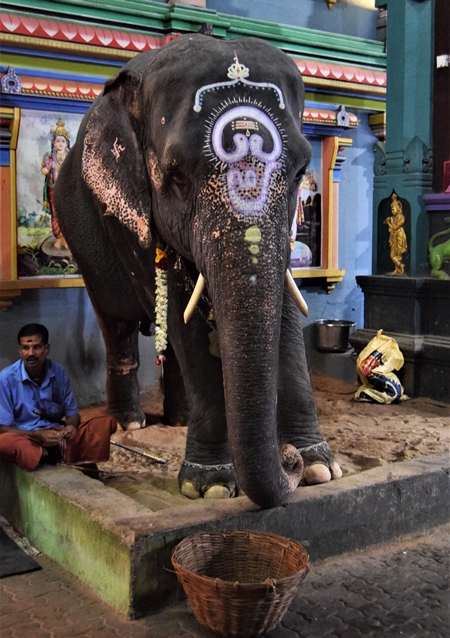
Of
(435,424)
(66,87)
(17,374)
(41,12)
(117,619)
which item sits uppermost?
(41,12)

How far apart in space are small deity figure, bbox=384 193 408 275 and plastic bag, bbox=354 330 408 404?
0.68 metres

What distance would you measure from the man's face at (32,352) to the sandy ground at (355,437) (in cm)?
70

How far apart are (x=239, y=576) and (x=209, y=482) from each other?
0.63 m

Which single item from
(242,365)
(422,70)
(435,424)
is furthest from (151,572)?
(422,70)

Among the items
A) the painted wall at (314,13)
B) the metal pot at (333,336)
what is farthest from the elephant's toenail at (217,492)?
the painted wall at (314,13)

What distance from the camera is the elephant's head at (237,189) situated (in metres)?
3.17

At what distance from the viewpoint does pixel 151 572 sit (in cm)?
329

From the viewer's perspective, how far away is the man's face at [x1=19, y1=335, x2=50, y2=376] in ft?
14.5

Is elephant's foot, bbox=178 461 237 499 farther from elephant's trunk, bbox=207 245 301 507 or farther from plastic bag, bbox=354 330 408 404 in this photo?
plastic bag, bbox=354 330 408 404

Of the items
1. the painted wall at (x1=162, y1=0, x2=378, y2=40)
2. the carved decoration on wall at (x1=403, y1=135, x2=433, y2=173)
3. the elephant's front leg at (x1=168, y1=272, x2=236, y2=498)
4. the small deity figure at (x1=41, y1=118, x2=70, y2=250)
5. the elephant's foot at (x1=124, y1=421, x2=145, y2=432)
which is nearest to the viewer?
the elephant's front leg at (x1=168, y1=272, x2=236, y2=498)

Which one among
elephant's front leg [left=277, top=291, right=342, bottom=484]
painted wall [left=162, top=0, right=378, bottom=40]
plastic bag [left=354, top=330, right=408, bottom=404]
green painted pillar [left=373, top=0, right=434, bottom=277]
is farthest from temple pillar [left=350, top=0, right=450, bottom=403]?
elephant's front leg [left=277, top=291, right=342, bottom=484]

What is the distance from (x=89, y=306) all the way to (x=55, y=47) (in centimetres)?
209

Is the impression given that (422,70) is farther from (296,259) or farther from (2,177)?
(2,177)

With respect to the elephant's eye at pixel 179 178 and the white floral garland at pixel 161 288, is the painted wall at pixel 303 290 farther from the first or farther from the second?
the elephant's eye at pixel 179 178
